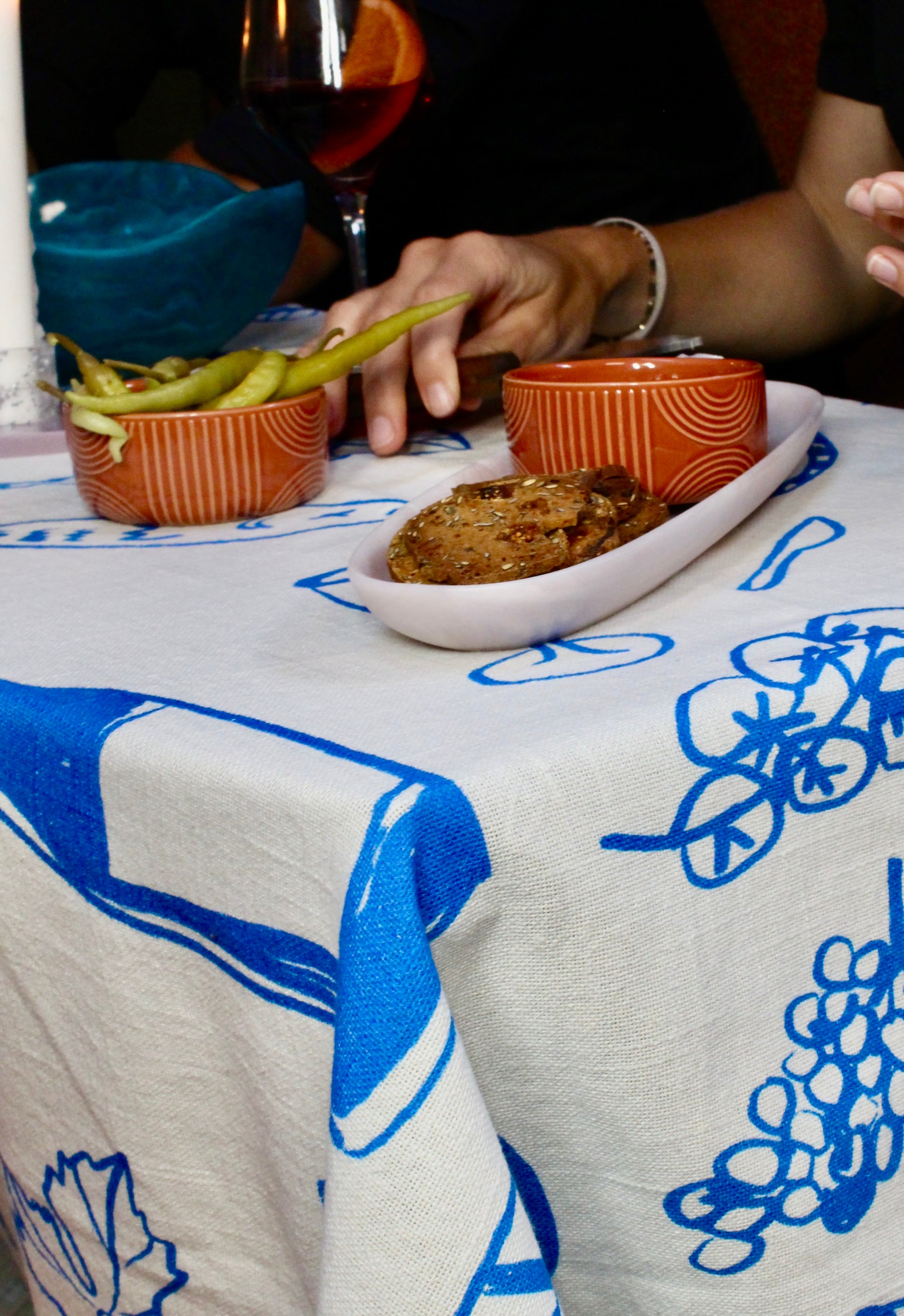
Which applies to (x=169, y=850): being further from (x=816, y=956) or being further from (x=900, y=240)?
(x=900, y=240)

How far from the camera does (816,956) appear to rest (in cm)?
31

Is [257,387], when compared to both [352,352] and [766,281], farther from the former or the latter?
[766,281]

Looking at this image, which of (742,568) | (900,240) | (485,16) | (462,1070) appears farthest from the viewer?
(485,16)

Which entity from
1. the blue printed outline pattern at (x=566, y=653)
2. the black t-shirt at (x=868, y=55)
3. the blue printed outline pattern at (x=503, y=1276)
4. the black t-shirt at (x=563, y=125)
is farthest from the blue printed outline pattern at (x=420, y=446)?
the black t-shirt at (x=563, y=125)

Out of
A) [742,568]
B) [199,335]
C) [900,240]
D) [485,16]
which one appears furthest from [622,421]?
[485,16]

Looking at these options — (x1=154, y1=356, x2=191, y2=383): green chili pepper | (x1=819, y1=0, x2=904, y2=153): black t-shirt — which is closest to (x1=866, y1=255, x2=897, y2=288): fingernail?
(x1=154, y1=356, x2=191, y2=383): green chili pepper

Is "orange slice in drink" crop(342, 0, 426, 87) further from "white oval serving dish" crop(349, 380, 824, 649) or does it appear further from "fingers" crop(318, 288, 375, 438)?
"white oval serving dish" crop(349, 380, 824, 649)

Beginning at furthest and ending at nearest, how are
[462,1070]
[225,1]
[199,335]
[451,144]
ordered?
[225,1] → [451,144] → [199,335] → [462,1070]

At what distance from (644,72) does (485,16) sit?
1.03 ft

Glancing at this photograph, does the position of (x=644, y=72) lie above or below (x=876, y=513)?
above

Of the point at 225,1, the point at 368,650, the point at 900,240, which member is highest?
the point at 225,1

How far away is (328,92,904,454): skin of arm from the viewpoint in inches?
25.9

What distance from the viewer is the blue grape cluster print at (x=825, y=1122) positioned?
296 mm

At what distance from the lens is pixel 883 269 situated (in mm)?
537
